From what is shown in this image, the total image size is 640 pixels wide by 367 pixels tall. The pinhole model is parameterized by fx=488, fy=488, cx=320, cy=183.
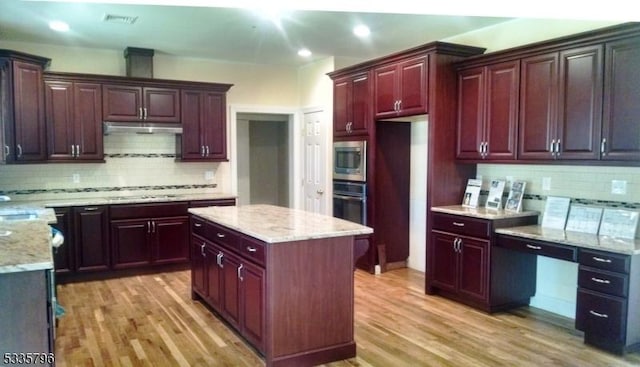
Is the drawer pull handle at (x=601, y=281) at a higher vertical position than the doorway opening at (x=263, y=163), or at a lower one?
lower

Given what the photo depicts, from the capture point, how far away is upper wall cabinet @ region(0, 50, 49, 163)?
16.2 ft

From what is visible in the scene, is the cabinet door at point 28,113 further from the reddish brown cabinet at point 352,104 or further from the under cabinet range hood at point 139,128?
the reddish brown cabinet at point 352,104

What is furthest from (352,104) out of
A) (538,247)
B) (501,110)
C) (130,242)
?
(130,242)

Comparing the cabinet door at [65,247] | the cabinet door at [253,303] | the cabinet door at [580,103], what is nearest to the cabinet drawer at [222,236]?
the cabinet door at [253,303]

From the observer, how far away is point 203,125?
20.5ft

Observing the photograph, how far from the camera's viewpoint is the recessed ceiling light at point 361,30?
4883 millimetres

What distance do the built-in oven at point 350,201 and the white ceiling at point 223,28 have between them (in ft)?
5.45

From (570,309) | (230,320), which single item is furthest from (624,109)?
(230,320)

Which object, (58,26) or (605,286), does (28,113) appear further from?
(605,286)

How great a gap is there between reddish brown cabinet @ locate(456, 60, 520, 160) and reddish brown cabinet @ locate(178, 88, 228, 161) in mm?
3075

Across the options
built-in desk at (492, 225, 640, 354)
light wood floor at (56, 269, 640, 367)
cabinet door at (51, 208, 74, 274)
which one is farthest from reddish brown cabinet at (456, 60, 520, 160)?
cabinet door at (51, 208, 74, 274)

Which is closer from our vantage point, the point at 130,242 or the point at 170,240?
the point at 130,242

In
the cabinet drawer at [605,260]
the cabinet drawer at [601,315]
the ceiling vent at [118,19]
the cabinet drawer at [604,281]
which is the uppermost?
the ceiling vent at [118,19]

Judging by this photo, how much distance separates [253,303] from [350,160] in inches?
114
